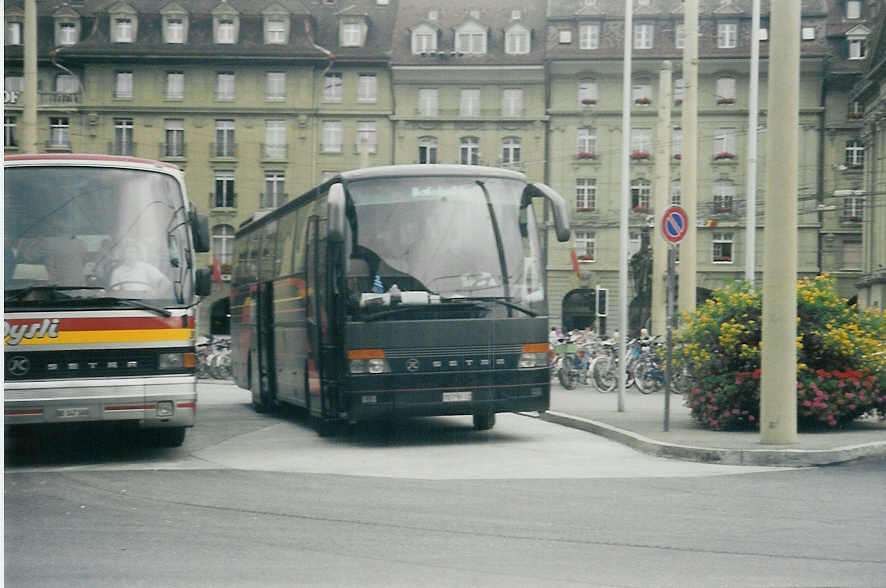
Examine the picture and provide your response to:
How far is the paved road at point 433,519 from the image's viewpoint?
6469 millimetres

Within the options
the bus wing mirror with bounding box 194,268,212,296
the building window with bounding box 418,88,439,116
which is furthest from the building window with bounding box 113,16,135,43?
the bus wing mirror with bounding box 194,268,212,296

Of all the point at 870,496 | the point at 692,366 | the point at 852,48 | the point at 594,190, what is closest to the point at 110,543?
the point at 870,496

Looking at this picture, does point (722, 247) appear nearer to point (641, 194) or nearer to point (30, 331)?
point (641, 194)

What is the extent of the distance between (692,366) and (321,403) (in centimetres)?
460

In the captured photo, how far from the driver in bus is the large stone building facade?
45.4 metres

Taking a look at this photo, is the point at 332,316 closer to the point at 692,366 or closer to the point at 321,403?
the point at 321,403

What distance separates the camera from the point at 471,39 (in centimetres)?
5884

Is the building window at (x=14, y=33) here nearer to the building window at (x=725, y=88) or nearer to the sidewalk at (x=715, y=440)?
the building window at (x=725, y=88)

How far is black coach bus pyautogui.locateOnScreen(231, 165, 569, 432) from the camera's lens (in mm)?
Answer: 13648

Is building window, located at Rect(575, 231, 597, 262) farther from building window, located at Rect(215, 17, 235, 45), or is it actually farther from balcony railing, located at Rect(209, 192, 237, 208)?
building window, located at Rect(215, 17, 235, 45)

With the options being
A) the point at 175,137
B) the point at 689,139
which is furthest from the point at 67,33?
the point at 689,139

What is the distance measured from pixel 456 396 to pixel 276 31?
4811 centimetres

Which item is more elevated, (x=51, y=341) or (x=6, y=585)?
(x=51, y=341)

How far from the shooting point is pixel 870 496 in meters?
9.41
